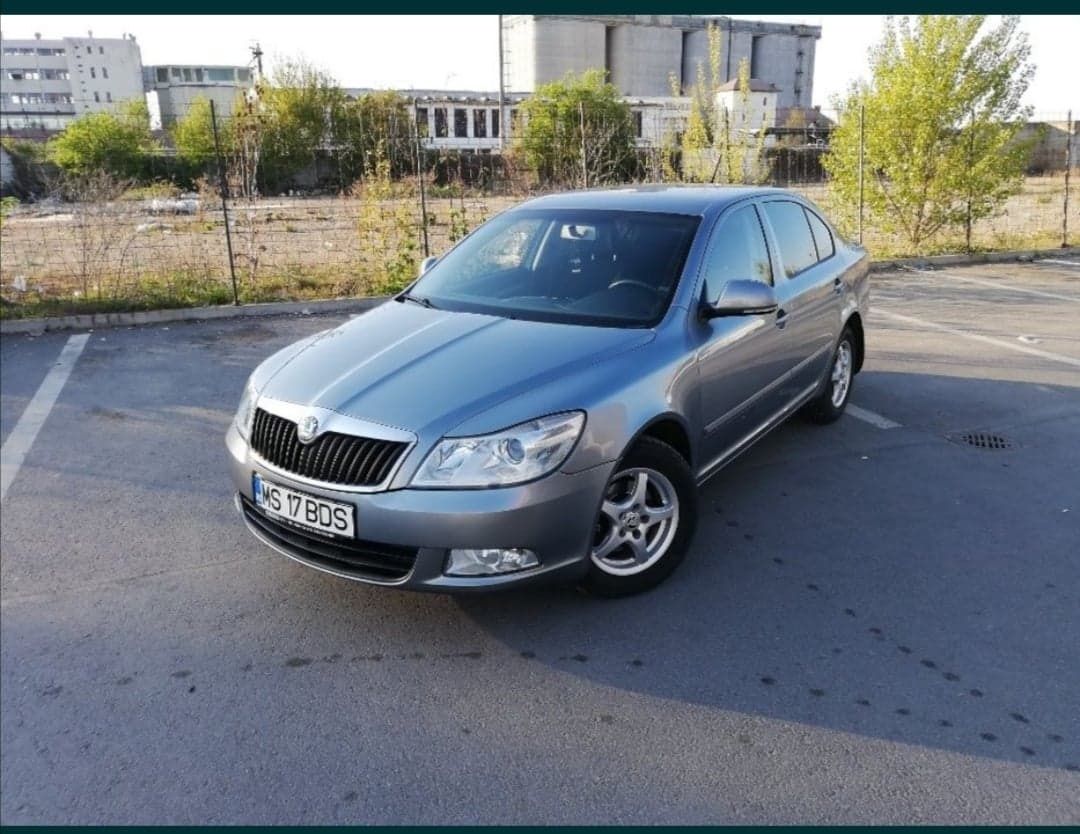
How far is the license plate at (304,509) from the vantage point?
10.2 ft

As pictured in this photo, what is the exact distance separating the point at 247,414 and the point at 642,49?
106726 millimetres

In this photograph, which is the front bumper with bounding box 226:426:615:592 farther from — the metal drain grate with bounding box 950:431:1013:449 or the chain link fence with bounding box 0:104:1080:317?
the chain link fence with bounding box 0:104:1080:317

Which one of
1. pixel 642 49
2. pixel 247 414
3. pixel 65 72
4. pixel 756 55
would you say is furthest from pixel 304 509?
pixel 65 72

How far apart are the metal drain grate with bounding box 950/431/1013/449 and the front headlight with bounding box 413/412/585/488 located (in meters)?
3.63

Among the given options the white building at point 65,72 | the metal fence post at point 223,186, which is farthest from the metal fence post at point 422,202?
the white building at point 65,72

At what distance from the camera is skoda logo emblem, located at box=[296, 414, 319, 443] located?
3.20 metres

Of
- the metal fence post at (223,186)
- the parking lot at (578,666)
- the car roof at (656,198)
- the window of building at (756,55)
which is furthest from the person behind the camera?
the window of building at (756,55)

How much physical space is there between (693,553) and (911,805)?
166 cm

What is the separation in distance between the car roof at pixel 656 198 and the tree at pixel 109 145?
730 cm

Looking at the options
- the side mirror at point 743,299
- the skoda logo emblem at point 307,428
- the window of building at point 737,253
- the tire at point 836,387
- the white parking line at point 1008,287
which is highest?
the window of building at point 737,253

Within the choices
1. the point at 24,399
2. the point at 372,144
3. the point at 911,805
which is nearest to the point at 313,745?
the point at 911,805

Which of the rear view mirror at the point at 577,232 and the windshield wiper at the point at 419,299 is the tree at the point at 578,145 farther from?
the windshield wiper at the point at 419,299

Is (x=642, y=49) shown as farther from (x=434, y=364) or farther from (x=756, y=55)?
(x=434, y=364)

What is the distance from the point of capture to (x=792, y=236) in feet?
16.8
